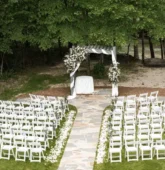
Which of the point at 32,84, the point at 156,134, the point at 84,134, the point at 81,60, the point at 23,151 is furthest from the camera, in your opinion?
the point at 32,84

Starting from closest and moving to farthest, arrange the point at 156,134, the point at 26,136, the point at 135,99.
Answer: the point at 26,136, the point at 156,134, the point at 135,99

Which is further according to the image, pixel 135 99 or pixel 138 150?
pixel 135 99

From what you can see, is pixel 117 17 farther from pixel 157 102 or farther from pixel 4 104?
pixel 4 104

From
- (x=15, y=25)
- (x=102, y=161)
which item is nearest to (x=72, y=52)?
(x=15, y=25)

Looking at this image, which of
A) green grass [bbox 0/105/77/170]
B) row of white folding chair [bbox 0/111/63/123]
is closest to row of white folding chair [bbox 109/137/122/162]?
green grass [bbox 0/105/77/170]

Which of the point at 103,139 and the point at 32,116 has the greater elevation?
the point at 32,116

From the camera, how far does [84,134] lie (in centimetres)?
2297

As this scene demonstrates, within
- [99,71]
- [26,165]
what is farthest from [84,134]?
[99,71]

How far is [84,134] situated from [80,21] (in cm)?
1224

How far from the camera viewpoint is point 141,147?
1911 centimetres

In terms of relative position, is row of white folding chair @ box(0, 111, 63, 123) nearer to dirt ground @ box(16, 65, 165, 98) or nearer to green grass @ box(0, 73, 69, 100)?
green grass @ box(0, 73, 69, 100)

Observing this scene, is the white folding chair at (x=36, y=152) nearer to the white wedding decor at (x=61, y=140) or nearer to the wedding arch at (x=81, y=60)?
the white wedding decor at (x=61, y=140)

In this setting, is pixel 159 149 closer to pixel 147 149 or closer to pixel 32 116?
pixel 147 149

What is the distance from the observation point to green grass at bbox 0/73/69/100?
32.3 metres
